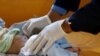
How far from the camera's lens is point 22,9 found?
202cm

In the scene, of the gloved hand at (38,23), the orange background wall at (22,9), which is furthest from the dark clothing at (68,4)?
the orange background wall at (22,9)

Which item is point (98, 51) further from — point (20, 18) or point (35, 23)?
point (20, 18)

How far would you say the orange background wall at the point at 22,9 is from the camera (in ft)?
6.50

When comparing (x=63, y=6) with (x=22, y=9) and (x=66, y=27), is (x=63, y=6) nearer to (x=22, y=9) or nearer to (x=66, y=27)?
(x=66, y=27)

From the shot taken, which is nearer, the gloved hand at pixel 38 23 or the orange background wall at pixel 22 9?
the gloved hand at pixel 38 23

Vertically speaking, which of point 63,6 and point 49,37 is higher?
point 63,6

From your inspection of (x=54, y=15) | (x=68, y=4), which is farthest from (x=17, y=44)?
(x=68, y=4)

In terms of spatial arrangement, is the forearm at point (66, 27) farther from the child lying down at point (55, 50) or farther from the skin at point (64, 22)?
the child lying down at point (55, 50)

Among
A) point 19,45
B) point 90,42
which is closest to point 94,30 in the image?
point 19,45

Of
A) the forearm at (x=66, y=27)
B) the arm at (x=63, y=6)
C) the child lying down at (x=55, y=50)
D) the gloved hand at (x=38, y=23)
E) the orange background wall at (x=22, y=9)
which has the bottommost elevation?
the child lying down at (x=55, y=50)

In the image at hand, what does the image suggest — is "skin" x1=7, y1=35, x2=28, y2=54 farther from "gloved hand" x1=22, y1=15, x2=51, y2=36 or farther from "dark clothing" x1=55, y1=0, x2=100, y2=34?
"dark clothing" x1=55, y1=0, x2=100, y2=34

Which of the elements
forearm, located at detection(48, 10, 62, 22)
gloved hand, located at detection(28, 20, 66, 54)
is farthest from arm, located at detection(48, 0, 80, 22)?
gloved hand, located at detection(28, 20, 66, 54)

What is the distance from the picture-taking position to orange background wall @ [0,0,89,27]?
6.50 feet

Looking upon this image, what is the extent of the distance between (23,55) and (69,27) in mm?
308
